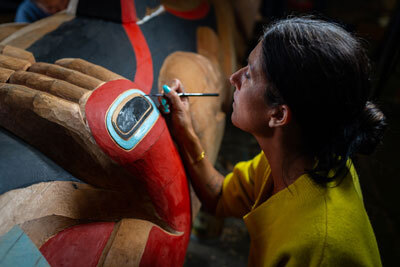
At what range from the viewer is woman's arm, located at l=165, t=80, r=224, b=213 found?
3.10ft

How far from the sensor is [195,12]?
55.9 inches

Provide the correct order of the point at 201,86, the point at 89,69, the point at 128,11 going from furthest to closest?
1. the point at 201,86
2. the point at 128,11
3. the point at 89,69

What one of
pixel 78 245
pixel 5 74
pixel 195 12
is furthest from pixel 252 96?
pixel 195 12

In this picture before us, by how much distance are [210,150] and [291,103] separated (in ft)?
1.80

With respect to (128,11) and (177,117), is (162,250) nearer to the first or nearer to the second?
(177,117)

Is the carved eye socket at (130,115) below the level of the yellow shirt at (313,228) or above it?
above

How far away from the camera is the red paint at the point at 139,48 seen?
0.94m

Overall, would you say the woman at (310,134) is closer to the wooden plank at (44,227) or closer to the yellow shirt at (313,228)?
the yellow shirt at (313,228)

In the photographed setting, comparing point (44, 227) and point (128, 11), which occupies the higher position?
point (128, 11)

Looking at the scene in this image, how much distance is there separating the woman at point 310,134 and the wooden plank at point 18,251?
50cm

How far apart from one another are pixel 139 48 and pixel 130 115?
13.2 inches

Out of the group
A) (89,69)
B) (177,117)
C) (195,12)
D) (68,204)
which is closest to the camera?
(68,204)

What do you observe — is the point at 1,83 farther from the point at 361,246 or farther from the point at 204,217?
the point at 204,217

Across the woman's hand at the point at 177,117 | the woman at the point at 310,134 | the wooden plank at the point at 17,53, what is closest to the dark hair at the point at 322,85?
the woman at the point at 310,134
